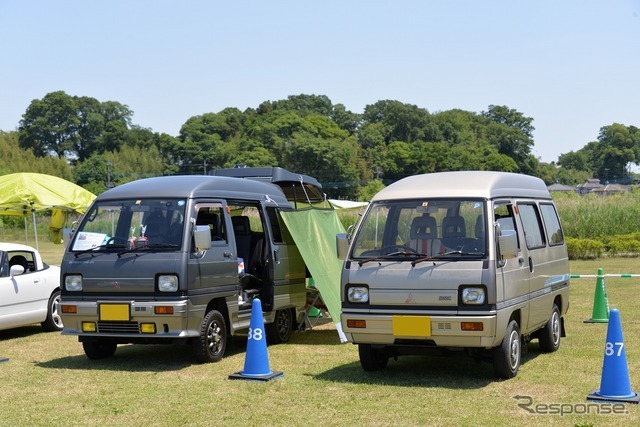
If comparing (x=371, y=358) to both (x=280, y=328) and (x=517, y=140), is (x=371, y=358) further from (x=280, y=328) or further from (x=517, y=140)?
(x=517, y=140)

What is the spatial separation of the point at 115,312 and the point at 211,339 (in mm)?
1290

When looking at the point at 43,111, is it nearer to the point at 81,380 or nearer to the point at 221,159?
the point at 221,159

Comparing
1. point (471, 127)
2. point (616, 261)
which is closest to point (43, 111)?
point (471, 127)

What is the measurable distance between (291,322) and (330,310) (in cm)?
109

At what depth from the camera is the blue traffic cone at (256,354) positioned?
9.22 m

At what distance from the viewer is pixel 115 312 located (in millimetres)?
A: 10141

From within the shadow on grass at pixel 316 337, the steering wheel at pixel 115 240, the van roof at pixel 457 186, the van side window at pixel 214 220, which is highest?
the van roof at pixel 457 186

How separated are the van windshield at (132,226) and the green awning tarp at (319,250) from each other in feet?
7.59

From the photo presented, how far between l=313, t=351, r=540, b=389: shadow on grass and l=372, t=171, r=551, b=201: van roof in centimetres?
178

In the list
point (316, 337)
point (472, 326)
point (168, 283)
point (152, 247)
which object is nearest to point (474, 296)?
point (472, 326)

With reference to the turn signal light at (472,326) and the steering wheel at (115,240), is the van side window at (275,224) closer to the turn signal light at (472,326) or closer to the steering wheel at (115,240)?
the steering wheel at (115,240)

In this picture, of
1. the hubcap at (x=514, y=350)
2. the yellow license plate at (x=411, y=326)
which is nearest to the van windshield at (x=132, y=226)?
the yellow license plate at (x=411, y=326)

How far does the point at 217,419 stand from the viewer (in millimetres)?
7523

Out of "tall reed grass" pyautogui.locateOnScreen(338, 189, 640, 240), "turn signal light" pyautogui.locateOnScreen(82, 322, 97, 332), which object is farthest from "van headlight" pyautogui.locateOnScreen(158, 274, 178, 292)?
"tall reed grass" pyautogui.locateOnScreen(338, 189, 640, 240)
